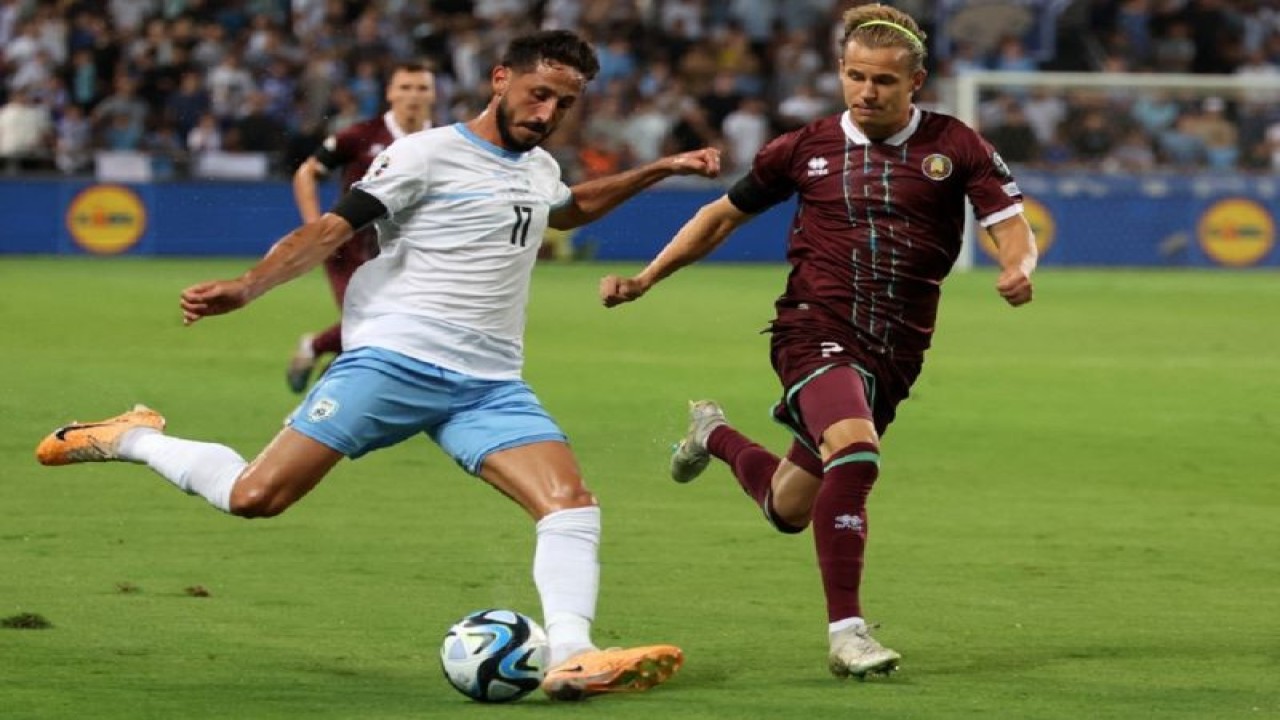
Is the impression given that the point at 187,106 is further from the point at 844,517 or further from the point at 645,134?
the point at 844,517

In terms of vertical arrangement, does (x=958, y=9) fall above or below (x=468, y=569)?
above

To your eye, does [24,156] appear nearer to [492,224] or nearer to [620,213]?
[620,213]

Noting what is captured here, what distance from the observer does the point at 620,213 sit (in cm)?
2753

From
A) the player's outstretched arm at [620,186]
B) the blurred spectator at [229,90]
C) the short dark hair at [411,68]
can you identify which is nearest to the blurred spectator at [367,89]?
the blurred spectator at [229,90]

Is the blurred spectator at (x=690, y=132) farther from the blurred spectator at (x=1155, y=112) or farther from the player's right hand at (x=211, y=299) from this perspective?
the player's right hand at (x=211, y=299)

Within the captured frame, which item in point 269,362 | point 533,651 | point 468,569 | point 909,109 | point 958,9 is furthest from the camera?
Result: point 958,9

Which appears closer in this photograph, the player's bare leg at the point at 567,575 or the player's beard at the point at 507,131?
the player's bare leg at the point at 567,575

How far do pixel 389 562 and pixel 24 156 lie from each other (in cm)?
1969

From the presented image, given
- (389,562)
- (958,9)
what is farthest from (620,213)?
(389,562)

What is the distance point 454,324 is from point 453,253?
0.20m

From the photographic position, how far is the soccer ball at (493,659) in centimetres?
622

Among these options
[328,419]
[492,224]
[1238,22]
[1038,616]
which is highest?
[1238,22]

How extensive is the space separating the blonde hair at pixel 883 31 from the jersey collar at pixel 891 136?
0.16 metres

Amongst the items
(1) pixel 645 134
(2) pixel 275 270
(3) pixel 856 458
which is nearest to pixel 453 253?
(2) pixel 275 270
